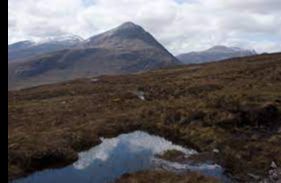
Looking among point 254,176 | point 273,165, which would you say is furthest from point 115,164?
point 273,165

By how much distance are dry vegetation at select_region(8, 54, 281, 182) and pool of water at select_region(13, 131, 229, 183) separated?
1.19m

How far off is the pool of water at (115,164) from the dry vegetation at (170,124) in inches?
46.7

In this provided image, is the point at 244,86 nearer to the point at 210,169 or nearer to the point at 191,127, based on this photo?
the point at 191,127

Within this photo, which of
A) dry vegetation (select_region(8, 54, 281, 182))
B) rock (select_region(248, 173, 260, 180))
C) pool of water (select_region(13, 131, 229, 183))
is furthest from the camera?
dry vegetation (select_region(8, 54, 281, 182))

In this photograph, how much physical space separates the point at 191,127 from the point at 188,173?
52.7 feet

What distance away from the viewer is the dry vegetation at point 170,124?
3228 cm

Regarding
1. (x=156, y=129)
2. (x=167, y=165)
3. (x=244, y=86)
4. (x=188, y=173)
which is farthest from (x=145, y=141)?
(x=244, y=86)

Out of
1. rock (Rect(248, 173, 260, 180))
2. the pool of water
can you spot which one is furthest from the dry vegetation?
the pool of water

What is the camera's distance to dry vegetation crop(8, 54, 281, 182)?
32.3 metres

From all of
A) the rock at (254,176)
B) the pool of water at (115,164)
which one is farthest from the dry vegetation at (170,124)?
the pool of water at (115,164)

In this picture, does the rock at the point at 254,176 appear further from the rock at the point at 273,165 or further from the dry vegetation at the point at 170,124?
the rock at the point at 273,165

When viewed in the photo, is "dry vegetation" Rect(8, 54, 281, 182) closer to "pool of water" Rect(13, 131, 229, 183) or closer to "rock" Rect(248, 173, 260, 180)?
"rock" Rect(248, 173, 260, 180)

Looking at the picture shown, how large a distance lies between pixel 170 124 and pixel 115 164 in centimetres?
1537

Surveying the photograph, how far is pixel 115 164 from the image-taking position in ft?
102
